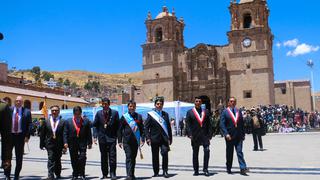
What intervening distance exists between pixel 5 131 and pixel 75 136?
1.39 m

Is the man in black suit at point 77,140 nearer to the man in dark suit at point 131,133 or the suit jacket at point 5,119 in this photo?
the man in dark suit at point 131,133

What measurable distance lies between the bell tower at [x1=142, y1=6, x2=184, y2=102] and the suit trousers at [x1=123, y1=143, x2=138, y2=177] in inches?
1543

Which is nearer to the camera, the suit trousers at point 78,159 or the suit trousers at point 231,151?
the suit trousers at point 78,159

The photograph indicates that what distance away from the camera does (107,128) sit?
830 centimetres

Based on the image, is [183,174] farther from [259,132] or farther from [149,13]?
[149,13]

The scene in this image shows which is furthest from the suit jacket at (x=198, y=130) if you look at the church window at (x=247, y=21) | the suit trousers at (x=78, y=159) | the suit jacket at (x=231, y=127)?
the church window at (x=247, y=21)

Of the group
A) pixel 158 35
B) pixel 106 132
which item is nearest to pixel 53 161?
pixel 106 132

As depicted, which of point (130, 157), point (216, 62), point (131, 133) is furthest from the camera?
point (216, 62)

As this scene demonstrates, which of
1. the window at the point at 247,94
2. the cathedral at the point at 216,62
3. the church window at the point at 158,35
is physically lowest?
the window at the point at 247,94

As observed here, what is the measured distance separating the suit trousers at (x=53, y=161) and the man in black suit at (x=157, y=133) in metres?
1.92

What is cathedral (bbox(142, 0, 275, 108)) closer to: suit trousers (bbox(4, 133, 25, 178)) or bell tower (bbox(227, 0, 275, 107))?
bell tower (bbox(227, 0, 275, 107))

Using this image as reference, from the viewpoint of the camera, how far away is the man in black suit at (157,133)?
327 inches

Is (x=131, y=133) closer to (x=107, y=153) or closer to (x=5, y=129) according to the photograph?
(x=107, y=153)

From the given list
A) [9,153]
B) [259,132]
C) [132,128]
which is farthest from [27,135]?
[259,132]
